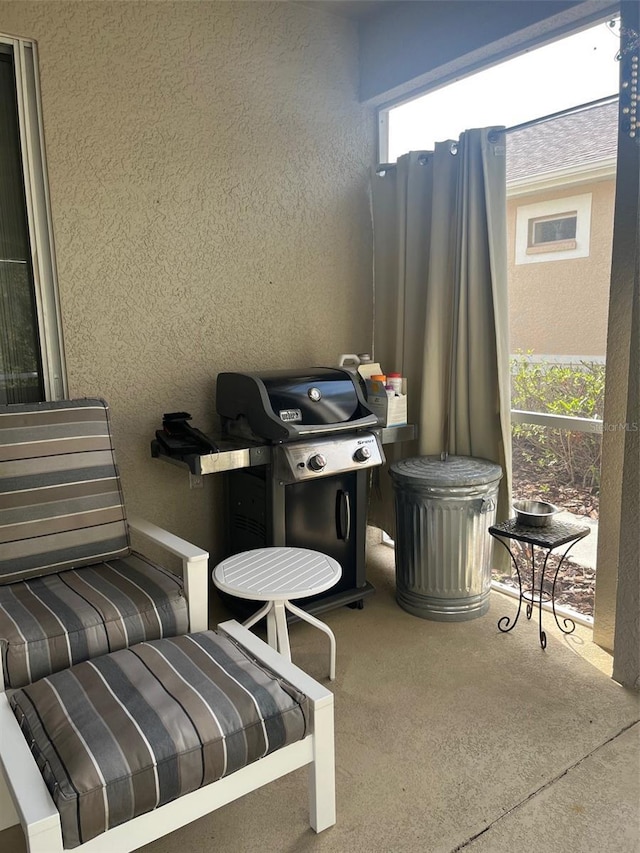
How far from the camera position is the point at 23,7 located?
7.55 feet

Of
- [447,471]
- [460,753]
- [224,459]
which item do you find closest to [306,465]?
[224,459]

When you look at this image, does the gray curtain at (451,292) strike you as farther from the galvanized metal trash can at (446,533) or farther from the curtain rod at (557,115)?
the galvanized metal trash can at (446,533)

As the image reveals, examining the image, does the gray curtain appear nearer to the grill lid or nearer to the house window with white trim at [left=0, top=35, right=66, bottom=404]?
the grill lid

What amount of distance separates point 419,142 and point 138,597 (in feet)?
8.25

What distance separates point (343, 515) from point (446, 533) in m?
0.43

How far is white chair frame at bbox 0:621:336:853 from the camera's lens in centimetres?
123

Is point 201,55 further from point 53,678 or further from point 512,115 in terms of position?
point 53,678

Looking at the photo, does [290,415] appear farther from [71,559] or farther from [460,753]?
[460,753]

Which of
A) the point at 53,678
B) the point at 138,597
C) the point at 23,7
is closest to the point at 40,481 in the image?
the point at 138,597

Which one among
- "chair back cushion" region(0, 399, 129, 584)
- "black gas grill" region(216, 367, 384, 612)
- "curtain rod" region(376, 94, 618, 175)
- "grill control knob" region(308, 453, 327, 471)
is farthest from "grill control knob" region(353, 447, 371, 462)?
"curtain rod" region(376, 94, 618, 175)

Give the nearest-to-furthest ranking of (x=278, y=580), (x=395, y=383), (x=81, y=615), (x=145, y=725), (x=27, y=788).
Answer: (x=27, y=788) < (x=145, y=725) < (x=81, y=615) < (x=278, y=580) < (x=395, y=383)

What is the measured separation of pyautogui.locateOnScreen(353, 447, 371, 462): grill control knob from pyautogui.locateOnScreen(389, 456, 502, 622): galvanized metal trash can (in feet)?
0.60

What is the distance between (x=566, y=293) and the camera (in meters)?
2.61

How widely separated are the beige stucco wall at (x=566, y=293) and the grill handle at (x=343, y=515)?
1009 millimetres
